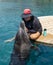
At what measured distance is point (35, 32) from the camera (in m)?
13.3

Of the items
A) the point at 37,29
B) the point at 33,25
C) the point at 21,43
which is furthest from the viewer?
the point at 37,29

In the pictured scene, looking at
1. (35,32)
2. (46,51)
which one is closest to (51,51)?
(46,51)

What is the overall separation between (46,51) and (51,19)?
6938mm

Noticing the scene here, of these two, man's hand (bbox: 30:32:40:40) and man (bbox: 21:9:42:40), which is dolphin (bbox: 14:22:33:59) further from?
man's hand (bbox: 30:32:40:40)

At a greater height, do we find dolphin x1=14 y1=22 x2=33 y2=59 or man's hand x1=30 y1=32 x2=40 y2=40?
dolphin x1=14 y1=22 x2=33 y2=59

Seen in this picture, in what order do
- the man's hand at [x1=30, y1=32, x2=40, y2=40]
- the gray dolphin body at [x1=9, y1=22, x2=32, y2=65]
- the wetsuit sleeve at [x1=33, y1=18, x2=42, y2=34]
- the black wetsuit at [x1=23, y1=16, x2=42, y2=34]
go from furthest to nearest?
1. the man's hand at [x1=30, y1=32, x2=40, y2=40]
2. the wetsuit sleeve at [x1=33, y1=18, x2=42, y2=34]
3. the black wetsuit at [x1=23, y1=16, x2=42, y2=34]
4. the gray dolphin body at [x1=9, y1=22, x2=32, y2=65]

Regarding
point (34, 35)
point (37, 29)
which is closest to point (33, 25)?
point (37, 29)

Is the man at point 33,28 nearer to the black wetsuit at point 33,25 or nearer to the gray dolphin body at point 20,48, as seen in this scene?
the black wetsuit at point 33,25

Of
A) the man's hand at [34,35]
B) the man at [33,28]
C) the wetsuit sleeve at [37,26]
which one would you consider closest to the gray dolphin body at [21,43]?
the man at [33,28]

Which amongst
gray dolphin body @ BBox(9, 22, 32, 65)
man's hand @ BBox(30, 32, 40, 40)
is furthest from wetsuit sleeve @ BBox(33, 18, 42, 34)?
gray dolphin body @ BBox(9, 22, 32, 65)

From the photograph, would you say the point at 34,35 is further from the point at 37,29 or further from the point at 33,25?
the point at 33,25

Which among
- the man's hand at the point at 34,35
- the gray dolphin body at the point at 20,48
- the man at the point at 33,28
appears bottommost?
the man's hand at the point at 34,35

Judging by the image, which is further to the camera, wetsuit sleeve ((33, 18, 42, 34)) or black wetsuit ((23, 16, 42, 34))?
wetsuit sleeve ((33, 18, 42, 34))

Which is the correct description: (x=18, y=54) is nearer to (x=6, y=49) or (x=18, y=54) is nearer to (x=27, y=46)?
(x=27, y=46)
